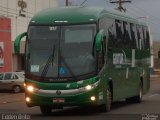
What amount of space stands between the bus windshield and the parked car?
2010cm

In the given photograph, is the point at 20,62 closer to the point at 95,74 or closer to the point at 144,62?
the point at 144,62

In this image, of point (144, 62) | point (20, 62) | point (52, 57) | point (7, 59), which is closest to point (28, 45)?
point (52, 57)

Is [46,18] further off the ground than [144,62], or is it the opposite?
[46,18]

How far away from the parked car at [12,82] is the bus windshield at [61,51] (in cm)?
2010

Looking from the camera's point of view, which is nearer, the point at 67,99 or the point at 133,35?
the point at 67,99

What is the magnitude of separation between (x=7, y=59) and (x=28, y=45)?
2942cm

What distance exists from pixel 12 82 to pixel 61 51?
2078cm

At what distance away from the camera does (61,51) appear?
18.8m

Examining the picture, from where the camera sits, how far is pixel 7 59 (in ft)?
158

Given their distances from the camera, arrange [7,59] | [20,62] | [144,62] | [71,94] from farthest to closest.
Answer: [20,62], [7,59], [144,62], [71,94]

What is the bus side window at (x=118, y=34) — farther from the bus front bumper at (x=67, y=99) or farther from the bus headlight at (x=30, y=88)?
the bus headlight at (x=30, y=88)

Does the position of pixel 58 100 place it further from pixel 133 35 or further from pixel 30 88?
pixel 133 35

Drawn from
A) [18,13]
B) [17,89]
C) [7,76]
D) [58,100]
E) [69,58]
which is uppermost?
[18,13]

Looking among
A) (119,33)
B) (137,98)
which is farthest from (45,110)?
(137,98)
